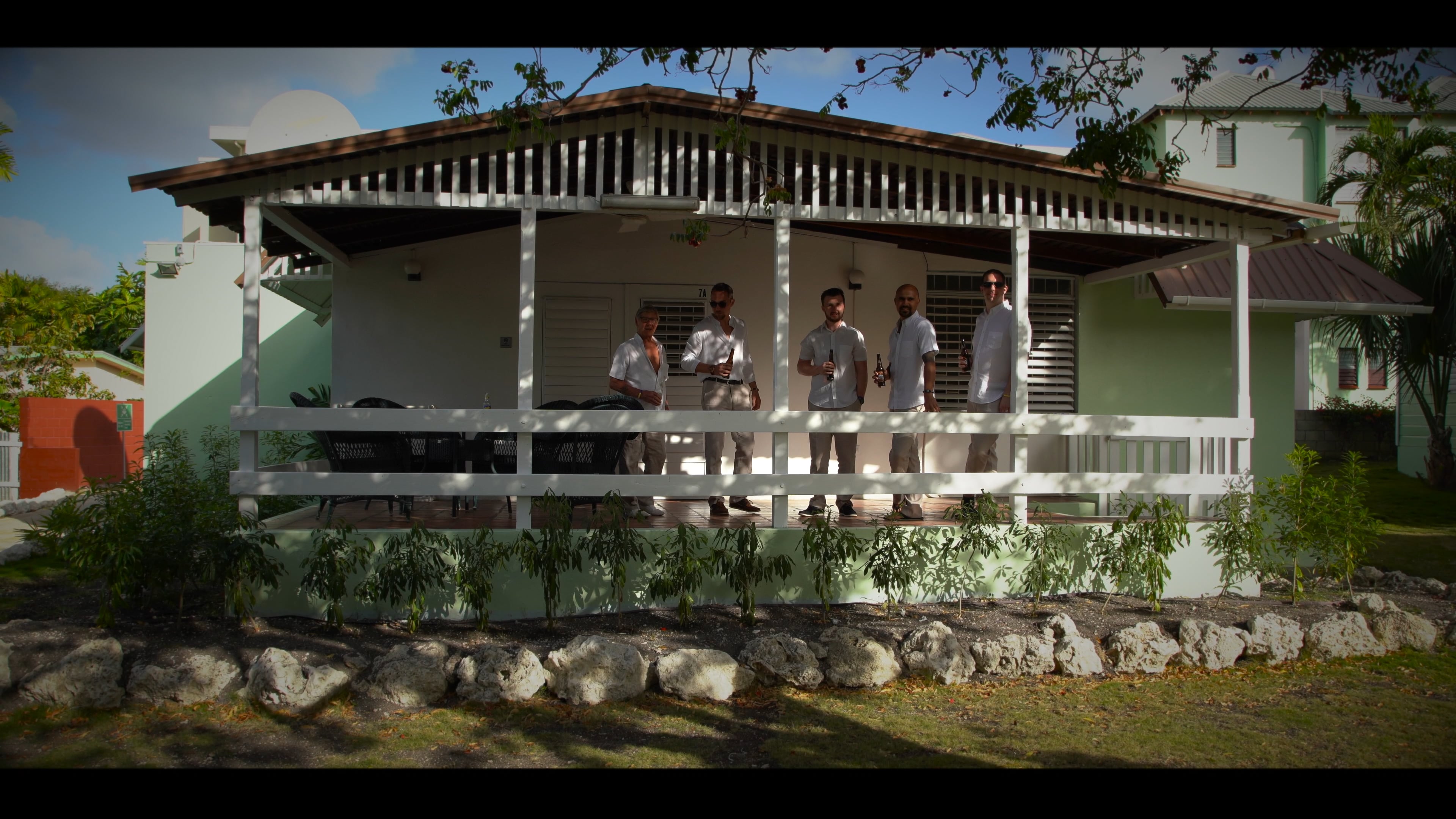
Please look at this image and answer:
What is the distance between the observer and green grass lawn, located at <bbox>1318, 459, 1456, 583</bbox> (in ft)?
31.7

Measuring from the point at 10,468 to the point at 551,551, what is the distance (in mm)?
13300

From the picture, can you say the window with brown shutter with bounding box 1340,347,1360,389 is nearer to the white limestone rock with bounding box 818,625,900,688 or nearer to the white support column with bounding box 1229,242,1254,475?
the white support column with bounding box 1229,242,1254,475

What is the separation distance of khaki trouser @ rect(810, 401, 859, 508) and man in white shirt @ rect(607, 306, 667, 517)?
1.30m

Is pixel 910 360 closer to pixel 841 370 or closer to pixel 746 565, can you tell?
pixel 841 370

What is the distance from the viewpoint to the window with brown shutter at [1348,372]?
24203 millimetres

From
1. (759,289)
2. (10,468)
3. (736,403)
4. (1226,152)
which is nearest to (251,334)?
(736,403)

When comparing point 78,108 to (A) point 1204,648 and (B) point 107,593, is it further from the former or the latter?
(A) point 1204,648

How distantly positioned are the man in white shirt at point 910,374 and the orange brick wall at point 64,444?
39.2ft

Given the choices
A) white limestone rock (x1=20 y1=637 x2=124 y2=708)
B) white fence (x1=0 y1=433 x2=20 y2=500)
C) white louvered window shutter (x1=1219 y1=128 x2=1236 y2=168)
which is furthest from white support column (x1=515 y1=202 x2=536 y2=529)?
white louvered window shutter (x1=1219 y1=128 x2=1236 y2=168)

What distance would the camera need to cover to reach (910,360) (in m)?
7.51

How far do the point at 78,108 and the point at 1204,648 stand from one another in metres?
9.95

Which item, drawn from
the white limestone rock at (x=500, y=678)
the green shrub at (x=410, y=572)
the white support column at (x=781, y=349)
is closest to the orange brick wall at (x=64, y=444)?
the green shrub at (x=410, y=572)

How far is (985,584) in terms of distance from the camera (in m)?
6.84
